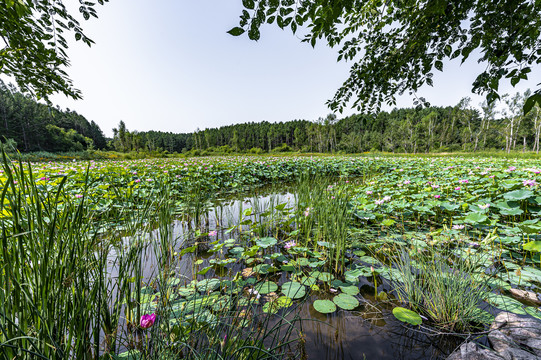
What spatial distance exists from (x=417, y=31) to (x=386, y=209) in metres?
2.12

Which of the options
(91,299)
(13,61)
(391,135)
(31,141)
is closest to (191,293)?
(91,299)

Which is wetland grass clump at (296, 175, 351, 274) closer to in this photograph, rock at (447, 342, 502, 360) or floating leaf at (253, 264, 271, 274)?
floating leaf at (253, 264, 271, 274)

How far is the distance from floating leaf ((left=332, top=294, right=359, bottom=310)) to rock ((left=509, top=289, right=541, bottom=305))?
1149 mm

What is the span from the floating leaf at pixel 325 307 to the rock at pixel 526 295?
132 cm

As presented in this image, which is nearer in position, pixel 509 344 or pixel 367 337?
pixel 509 344

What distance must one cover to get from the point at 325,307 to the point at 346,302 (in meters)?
0.16

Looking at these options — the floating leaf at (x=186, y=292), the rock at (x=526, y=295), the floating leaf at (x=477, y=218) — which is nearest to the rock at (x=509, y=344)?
the rock at (x=526, y=295)

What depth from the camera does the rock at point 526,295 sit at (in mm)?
1358

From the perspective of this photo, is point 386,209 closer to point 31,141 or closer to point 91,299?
point 91,299

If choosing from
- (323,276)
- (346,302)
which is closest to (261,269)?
(323,276)

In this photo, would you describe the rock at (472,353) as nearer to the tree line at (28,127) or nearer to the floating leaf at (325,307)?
the floating leaf at (325,307)

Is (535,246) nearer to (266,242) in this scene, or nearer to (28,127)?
(266,242)

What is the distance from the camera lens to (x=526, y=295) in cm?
139

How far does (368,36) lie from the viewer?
97.3 inches
